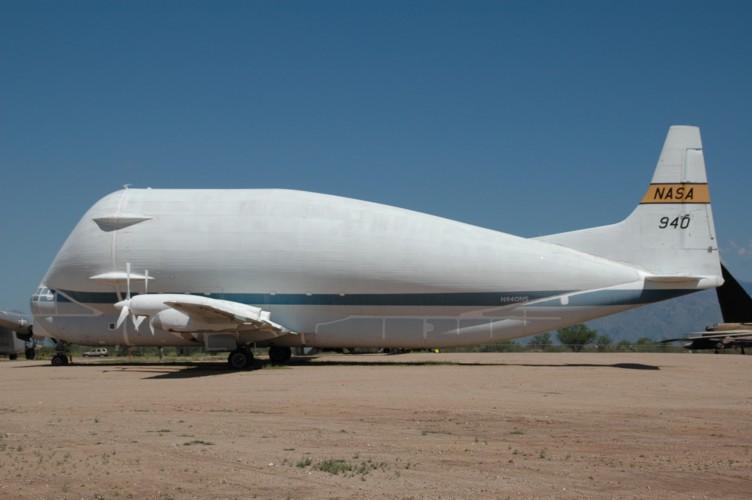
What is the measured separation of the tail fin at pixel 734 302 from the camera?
50.2 m

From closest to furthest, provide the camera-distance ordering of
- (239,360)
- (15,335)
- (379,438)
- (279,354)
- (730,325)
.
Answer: (379,438)
(239,360)
(279,354)
(730,325)
(15,335)

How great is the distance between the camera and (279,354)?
118ft

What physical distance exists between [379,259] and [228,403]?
13.5 m

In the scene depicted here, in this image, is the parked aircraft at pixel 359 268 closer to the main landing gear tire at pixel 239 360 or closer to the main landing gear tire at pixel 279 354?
the main landing gear tire at pixel 239 360

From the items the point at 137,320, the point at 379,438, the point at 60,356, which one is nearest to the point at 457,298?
the point at 137,320

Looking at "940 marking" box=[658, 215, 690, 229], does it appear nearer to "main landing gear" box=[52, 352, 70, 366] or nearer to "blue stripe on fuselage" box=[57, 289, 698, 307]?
"blue stripe on fuselage" box=[57, 289, 698, 307]

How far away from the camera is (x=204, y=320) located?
31297 mm

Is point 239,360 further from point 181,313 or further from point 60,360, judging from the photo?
point 60,360

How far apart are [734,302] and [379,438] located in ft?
141

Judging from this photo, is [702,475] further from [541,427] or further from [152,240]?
[152,240]

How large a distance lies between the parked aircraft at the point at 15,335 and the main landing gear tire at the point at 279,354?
23.6 meters

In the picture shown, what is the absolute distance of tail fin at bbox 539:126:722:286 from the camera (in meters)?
31.3

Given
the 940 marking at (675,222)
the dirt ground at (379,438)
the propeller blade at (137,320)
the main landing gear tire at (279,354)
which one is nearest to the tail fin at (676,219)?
the 940 marking at (675,222)

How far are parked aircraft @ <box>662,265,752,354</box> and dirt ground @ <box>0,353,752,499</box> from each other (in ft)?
75.3
